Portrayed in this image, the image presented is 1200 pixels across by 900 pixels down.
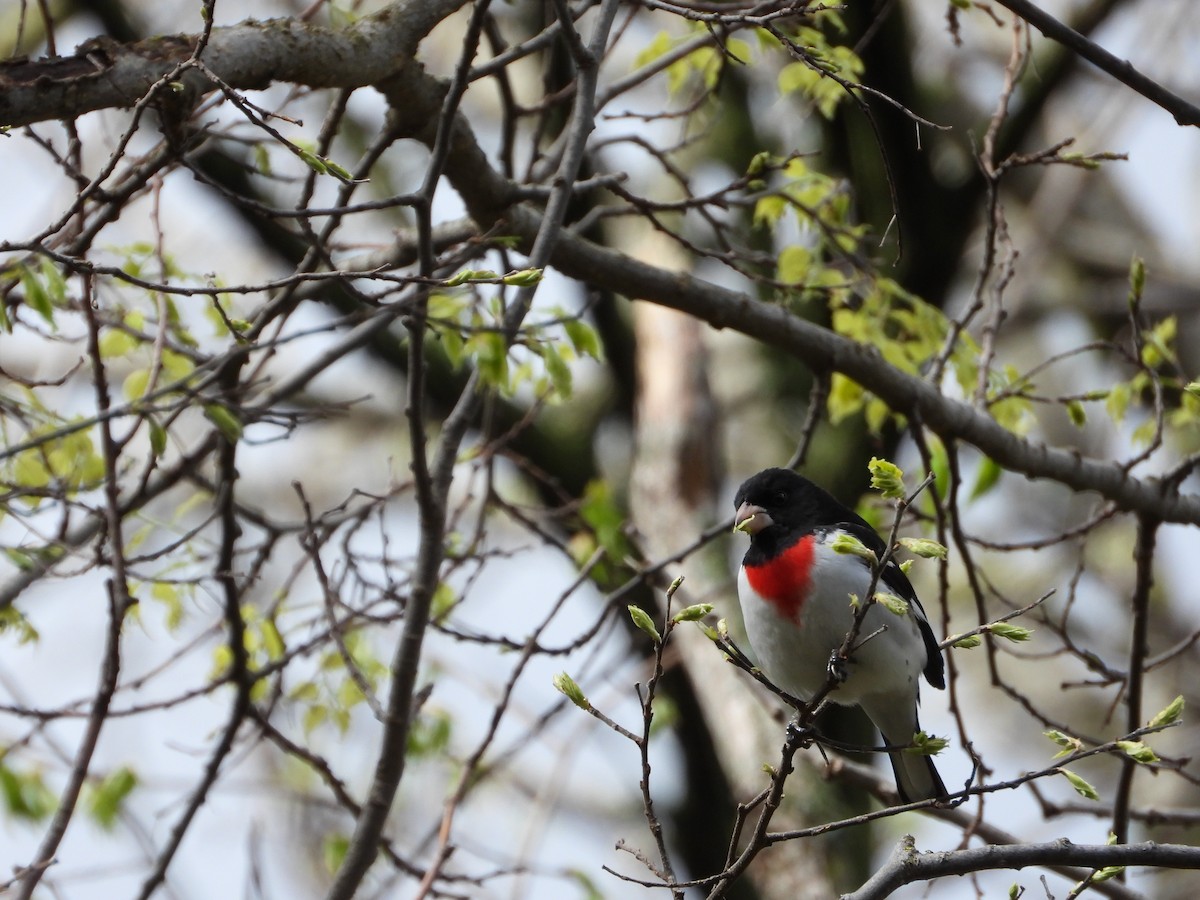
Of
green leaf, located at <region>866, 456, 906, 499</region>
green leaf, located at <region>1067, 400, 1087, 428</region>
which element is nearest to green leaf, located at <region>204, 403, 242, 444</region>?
green leaf, located at <region>866, 456, 906, 499</region>

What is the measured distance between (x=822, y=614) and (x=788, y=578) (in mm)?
167

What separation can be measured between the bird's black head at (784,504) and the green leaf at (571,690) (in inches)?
60.6

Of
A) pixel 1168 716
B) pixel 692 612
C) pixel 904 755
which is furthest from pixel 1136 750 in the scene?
pixel 904 755

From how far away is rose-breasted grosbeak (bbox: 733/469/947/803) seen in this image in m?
3.96

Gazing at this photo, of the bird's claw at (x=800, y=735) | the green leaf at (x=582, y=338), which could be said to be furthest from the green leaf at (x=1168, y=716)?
the green leaf at (x=582, y=338)

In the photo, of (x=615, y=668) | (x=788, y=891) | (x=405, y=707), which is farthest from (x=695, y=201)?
(x=788, y=891)

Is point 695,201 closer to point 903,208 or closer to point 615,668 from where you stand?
point 615,668

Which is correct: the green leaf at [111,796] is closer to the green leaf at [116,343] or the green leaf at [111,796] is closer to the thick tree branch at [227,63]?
the green leaf at [116,343]

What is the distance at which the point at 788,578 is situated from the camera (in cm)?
404

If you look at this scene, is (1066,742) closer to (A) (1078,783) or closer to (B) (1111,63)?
(A) (1078,783)

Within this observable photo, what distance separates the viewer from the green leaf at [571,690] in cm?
269

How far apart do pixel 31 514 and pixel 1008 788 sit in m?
3.06

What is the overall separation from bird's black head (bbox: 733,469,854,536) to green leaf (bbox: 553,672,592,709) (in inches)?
60.6

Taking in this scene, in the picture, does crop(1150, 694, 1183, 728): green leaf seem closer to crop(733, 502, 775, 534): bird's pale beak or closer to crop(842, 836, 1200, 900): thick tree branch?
crop(842, 836, 1200, 900): thick tree branch
